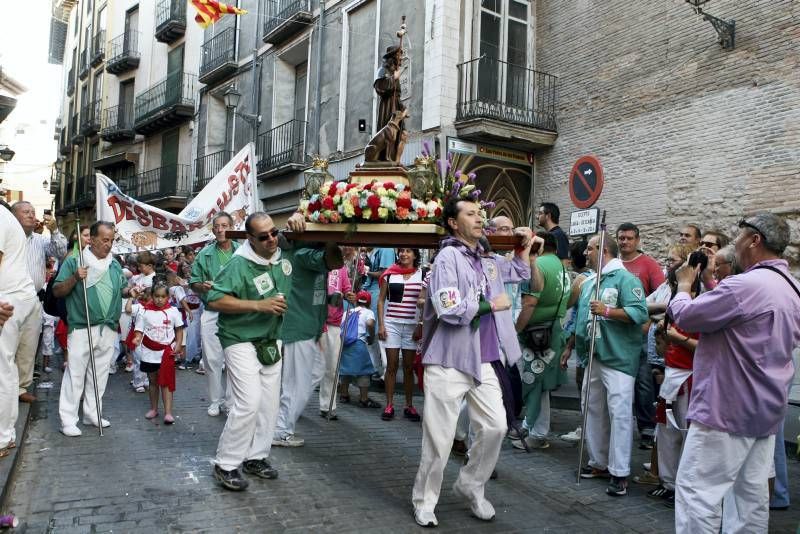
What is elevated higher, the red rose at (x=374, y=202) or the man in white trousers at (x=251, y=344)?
the red rose at (x=374, y=202)

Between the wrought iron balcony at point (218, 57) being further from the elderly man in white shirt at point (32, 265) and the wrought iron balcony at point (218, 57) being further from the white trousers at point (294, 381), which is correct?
the white trousers at point (294, 381)

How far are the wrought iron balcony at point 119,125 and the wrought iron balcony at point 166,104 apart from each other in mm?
1190

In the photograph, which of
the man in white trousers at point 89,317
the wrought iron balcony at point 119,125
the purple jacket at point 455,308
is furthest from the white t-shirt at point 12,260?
the wrought iron balcony at point 119,125

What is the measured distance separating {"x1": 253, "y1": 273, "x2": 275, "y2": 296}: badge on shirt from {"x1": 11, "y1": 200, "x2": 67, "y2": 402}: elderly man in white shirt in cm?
205

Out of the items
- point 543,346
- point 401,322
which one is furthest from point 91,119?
point 543,346

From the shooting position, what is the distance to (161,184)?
29203 mm

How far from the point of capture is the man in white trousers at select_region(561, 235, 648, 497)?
5.48 meters

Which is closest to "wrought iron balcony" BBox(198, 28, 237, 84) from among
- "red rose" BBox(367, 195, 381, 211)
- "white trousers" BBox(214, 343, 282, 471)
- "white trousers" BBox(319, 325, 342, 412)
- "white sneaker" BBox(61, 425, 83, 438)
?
"white trousers" BBox(319, 325, 342, 412)

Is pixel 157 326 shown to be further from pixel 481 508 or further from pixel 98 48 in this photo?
pixel 98 48

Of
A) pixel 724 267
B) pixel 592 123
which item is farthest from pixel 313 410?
pixel 592 123

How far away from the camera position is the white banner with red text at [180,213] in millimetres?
7762

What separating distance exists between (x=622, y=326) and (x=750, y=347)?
1.96 m

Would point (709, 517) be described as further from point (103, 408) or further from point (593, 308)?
point (103, 408)

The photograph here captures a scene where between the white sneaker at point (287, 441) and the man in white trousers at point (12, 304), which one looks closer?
the man in white trousers at point (12, 304)
